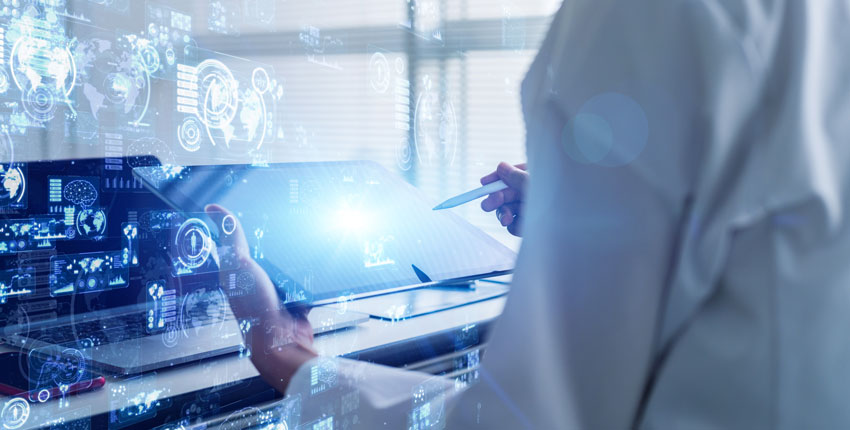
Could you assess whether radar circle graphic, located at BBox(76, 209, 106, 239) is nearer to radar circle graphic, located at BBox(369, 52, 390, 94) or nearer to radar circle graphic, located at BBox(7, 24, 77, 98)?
radar circle graphic, located at BBox(7, 24, 77, 98)

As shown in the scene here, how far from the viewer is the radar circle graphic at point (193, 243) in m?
0.63

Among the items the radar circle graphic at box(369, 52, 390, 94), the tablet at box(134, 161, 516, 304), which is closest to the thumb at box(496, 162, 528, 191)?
the tablet at box(134, 161, 516, 304)

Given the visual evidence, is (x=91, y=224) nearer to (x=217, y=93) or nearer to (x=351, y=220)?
(x=217, y=93)

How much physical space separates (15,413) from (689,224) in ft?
1.80

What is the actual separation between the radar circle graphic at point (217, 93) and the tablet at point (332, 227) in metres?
0.05

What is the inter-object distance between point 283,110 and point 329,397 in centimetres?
39

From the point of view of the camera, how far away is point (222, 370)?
0.69m

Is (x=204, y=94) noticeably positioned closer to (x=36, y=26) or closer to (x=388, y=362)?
(x=36, y=26)

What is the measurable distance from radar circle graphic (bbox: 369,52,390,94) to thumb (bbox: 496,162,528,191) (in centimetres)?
26

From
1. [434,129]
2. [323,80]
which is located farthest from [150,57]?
[434,129]

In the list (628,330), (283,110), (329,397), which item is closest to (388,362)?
(329,397)

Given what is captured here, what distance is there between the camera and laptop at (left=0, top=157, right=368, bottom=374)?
0.51 metres

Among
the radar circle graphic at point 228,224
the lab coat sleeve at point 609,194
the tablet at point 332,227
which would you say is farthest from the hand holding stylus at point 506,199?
the lab coat sleeve at point 609,194

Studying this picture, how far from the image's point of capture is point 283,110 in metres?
0.79
